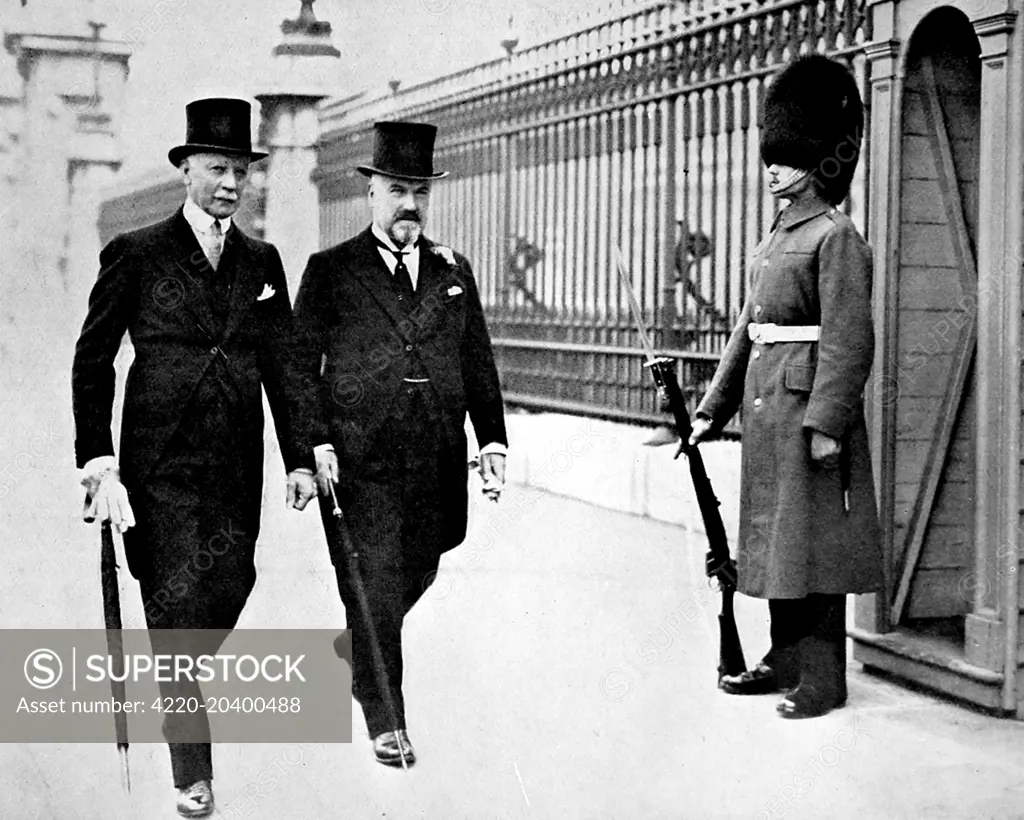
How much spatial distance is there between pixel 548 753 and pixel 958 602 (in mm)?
1665

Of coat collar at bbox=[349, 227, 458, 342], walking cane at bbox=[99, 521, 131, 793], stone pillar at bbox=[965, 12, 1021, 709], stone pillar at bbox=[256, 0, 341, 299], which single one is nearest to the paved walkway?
walking cane at bbox=[99, 521, 131, 793]

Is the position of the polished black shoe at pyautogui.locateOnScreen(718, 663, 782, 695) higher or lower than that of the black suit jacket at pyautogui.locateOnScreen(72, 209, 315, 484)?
lower

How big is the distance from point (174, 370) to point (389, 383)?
70 centimetres

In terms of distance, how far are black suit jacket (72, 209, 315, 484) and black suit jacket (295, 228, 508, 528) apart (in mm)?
312

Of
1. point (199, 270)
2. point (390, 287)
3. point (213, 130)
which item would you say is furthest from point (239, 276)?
point (390, 287)

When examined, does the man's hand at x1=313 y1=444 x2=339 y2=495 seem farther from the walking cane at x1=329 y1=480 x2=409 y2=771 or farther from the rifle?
the rifle

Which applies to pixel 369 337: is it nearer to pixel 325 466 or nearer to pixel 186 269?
pixel 325 466

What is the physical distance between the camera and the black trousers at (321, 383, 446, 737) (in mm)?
4289

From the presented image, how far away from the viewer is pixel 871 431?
15.9 feet

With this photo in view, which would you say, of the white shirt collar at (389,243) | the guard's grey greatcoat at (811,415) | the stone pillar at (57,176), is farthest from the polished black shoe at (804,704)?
the stone pillar at (57,176)

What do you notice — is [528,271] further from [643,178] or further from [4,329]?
[4,329]

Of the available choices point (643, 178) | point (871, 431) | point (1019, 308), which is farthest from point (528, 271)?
point (1019, 308)

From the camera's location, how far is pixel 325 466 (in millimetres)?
4227

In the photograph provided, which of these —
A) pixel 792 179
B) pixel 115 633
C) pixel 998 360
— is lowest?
pixel 115 633
